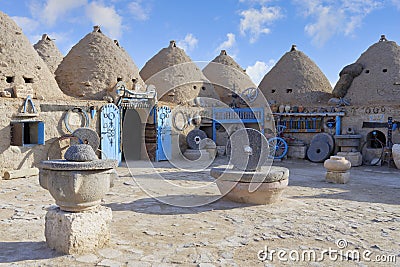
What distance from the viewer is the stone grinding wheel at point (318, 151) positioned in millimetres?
14039

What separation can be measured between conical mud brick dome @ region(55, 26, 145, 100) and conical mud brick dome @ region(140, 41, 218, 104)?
3000mm

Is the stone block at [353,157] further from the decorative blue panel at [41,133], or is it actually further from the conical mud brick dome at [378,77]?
the decorative blue panel at [41,133]

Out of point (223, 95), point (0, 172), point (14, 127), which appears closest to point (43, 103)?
point (14, 127)

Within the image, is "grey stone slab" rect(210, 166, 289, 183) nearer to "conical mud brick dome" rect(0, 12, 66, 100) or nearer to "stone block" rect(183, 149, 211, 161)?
"conical mud brick dome" rect(0, 12, 66, 100)

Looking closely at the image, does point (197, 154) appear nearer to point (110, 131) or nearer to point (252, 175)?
point (110, 131)

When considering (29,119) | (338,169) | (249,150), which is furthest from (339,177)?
(29,119)

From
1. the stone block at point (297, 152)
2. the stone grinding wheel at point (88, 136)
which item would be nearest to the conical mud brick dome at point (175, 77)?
the stone block at point (297, 152)

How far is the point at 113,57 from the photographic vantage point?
1508 cm

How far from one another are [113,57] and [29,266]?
12.4m

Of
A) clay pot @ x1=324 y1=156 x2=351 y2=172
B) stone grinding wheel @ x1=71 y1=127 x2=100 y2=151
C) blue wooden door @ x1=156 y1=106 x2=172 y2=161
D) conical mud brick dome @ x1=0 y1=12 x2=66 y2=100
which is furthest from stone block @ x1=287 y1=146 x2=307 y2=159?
conical mud brick dome @ x1=0 y1=12 x2=66 y2=100

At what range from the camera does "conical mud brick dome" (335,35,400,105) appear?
1738 centimetres

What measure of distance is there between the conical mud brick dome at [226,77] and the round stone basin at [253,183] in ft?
43.5

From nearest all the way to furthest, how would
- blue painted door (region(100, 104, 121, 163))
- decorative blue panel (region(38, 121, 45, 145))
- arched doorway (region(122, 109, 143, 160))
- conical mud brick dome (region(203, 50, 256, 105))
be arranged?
decorative blue panel (region(38, 121, 45, 145)) < blue painted door (region(100, 104, 121, 163)) < arched doorway (region(122, 109, 143, 160)) < conical mud brick dome (region(203, 50, 256, 105))

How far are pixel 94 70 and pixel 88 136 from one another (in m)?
4.50
